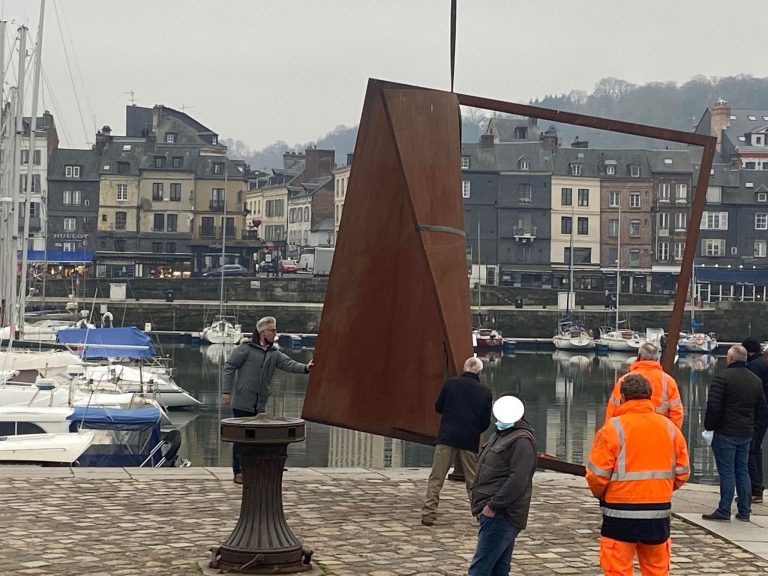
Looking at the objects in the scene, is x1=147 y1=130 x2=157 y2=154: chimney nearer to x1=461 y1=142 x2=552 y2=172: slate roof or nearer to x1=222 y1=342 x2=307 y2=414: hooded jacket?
x1=461 y1=142 x2=552 y2=172: slate roof

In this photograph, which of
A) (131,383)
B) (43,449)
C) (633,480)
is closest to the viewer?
(633,480)

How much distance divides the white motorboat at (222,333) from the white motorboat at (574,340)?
18.8 meters

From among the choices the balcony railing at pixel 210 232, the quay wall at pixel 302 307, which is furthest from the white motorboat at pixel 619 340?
the balcony railing at pixel 210 232

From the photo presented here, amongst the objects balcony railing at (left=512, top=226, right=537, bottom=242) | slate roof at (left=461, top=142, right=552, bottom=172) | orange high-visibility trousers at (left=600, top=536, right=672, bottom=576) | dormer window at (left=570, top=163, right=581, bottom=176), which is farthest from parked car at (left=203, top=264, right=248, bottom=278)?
orange high-visibility trousers at (left=600, top=536, right=672, bottom=576)

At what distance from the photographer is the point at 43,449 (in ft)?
63.3

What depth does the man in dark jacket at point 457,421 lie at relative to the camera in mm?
10398

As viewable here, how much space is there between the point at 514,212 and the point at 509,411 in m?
88.7

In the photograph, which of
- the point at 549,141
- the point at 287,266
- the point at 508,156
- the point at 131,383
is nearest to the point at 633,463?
the point at 131,383

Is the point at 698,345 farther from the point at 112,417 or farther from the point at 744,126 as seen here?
the point at 112,417

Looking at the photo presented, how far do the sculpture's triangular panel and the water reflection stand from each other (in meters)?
2.05

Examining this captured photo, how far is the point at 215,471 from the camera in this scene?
531 inches

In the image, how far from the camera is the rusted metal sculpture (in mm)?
11781

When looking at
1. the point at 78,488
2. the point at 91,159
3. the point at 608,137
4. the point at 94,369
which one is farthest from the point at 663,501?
the point at 608,137

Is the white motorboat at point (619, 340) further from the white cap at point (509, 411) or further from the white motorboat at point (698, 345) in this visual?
the white cap at point (509, 411)
